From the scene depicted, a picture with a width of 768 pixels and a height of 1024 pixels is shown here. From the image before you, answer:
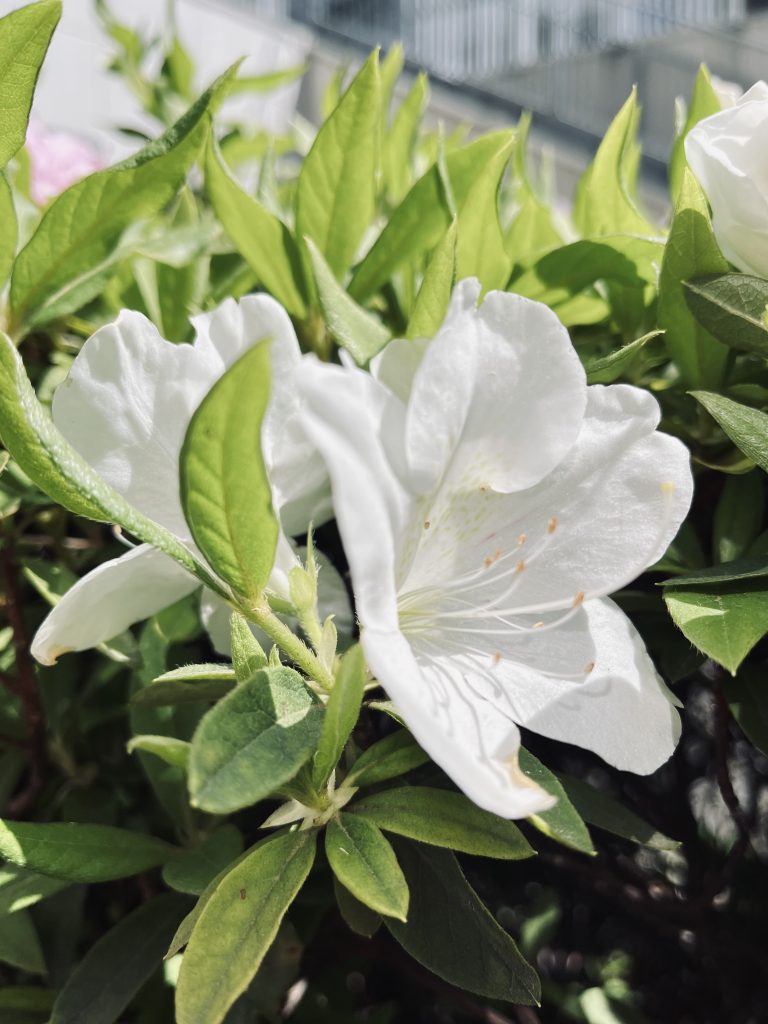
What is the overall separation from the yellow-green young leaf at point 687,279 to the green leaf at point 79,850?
47cm

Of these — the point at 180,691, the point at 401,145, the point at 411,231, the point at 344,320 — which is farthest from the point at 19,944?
the point at 401,145

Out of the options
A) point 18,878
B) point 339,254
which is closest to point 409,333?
point 339,254

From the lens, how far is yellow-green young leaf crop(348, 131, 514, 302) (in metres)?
0.70

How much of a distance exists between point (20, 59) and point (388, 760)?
447 millimetres

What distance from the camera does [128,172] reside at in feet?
2.06

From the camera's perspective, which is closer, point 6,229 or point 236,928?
point 236,928

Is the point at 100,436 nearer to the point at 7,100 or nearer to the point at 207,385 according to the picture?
the point at 207,385

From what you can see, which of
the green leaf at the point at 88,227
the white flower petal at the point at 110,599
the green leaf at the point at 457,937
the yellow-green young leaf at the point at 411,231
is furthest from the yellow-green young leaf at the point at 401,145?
the green leaf at the point at 457,937

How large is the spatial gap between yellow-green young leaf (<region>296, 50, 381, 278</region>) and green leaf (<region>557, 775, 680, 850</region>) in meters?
0.43

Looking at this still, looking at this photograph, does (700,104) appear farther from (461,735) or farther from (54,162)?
(54,162)

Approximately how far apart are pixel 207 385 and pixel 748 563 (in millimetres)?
310

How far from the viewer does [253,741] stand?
406 millimetres

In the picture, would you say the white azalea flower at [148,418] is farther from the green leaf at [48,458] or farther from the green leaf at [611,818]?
the green leaf at [611,818]

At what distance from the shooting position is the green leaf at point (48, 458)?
405 millimetres
